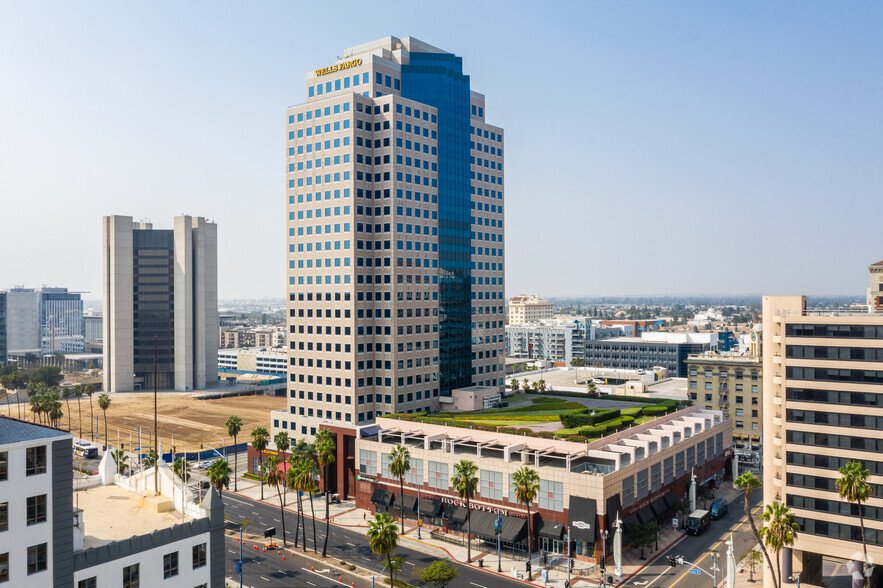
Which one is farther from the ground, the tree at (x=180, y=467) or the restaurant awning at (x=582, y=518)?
the tree at (x=180, y=467)

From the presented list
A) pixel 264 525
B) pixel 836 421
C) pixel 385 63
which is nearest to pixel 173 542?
pixel 264 525

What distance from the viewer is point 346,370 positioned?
12500 cm

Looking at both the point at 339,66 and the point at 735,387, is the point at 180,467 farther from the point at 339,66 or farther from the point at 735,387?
the point at 735,387

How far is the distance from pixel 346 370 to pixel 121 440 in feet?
287

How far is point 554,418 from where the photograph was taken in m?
114

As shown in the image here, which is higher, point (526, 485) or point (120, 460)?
point (526, 485)

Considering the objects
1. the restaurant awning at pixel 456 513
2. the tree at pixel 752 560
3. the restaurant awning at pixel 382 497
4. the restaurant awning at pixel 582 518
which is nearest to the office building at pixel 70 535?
the restaurant awning at pixel 456 513

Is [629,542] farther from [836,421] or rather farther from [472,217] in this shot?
[472,217]

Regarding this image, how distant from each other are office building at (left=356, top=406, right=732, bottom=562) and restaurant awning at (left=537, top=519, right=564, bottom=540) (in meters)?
0.14

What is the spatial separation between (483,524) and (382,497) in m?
21.5

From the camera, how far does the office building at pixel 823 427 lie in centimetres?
7719

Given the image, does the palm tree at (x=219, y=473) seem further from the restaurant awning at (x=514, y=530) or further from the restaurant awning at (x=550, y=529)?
the restaurant awning at (x=550, y=529)

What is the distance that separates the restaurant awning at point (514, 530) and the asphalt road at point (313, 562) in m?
6.42

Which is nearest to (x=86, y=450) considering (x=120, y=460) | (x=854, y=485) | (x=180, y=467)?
(x=120, y=460)
